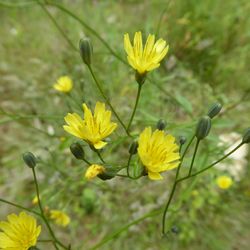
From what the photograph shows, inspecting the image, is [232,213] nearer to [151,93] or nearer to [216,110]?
[151,93]

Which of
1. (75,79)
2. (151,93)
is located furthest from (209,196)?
(75,79)

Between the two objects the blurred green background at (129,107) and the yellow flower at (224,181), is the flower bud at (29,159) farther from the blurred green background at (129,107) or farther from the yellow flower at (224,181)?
the yellow flower at (224,181)

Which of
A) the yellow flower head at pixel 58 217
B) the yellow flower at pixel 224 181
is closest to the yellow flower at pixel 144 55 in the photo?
the yellow flower head at pixel 58 217

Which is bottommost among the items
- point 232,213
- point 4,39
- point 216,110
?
point 216,110

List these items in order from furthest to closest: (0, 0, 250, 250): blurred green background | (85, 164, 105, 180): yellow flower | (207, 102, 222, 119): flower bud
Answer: (0, 0, 250, 250): blurred green background
(207, 102, 222, 119): flower bud
(85, 164, 105, 180): yellow flower

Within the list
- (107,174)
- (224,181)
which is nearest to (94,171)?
(107,174)

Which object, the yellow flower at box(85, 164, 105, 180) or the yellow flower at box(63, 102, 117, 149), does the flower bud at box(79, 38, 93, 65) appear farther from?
the yellow flower at box(85, 164, 105, 180)

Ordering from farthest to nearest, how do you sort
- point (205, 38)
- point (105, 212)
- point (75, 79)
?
point (205, 38), point (75, 79), point (105, 212)

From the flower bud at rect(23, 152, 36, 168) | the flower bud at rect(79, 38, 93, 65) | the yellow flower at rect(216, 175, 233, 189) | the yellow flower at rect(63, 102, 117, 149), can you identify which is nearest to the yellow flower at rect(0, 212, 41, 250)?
the flower bud at rect(23, 152, 36, 168)

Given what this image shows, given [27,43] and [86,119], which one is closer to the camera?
[86,119]
